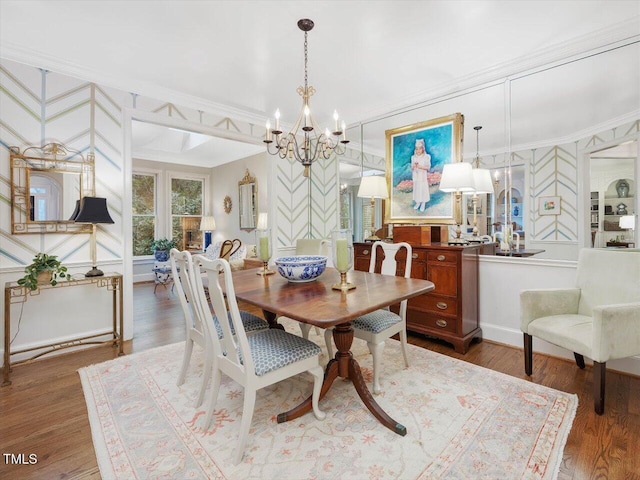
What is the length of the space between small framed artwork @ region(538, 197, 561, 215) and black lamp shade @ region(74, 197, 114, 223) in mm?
3892

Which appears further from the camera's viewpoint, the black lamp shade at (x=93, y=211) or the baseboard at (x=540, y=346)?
the black lamp shade at (x=93, y=211)

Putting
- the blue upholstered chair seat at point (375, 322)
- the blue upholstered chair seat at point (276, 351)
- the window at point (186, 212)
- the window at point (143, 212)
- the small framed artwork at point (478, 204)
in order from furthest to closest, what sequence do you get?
the window at point (186, 212) < the window at point (143, 212) < the small framed artwork at point (478, 204) < the blue upholstered chair seat at point (375, 322) < the blue upholstered chair seat at point (276, 351)

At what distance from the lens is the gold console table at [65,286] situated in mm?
2410

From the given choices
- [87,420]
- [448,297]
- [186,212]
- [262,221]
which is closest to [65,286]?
[87,420]

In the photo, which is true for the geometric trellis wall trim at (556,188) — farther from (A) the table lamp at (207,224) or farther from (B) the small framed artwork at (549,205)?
(A) the table lamp at (207,224)

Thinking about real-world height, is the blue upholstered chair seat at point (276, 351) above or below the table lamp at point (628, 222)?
below

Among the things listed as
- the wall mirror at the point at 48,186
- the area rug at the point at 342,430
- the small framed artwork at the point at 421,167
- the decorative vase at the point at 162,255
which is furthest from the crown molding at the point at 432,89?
the decorative vase at the point at 162,255

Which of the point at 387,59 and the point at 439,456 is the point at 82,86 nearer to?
the point at 387,59

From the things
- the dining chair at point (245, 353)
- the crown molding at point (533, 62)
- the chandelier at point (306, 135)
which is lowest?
the dining chair at point (245, 353)

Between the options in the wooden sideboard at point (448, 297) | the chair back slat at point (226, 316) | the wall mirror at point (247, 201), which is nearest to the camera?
the chair back slat at point (226, 316)

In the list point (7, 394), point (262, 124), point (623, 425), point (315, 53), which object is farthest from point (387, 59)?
point (7, 394)

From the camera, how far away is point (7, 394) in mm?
2182

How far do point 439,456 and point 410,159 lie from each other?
293 cm

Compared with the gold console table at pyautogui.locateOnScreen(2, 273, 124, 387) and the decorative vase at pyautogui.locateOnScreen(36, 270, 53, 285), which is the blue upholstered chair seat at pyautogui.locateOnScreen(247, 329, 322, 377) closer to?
the gold console table at pyautogui.locateOnScreen(2, 273, 124, 387)
